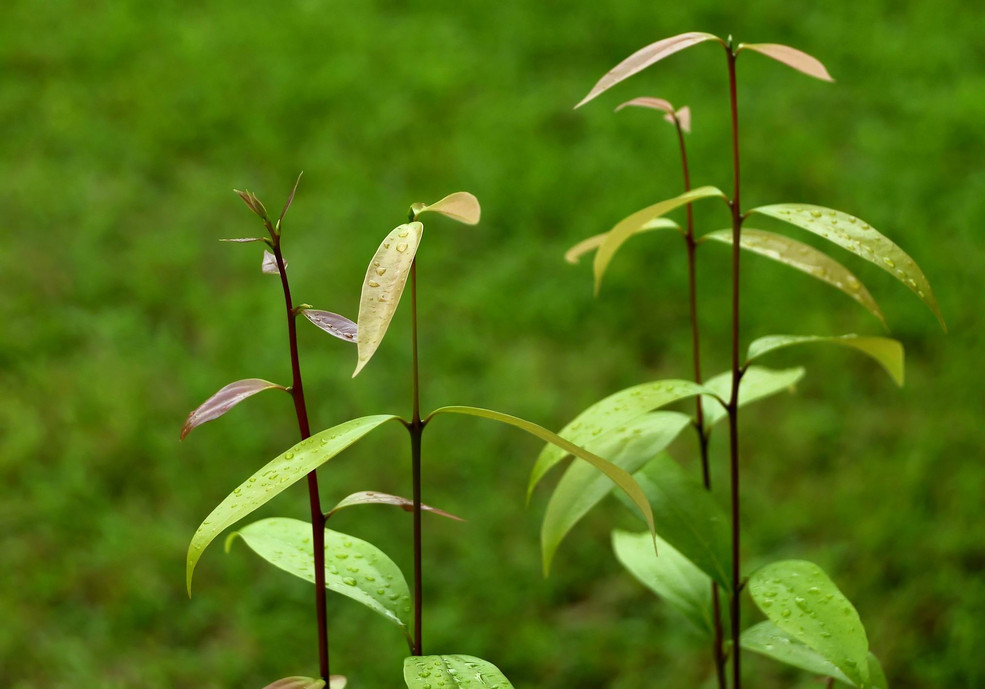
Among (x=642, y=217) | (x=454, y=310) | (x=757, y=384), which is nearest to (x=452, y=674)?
(x=642, y=217)

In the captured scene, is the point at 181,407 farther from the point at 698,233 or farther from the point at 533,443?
the point at 698,233

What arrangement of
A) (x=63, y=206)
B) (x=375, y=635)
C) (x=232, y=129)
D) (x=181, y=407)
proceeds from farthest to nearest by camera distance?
(x=232, y=129) < (x=63, y=206) < (x=181, y=407) < (x=375, y=635)

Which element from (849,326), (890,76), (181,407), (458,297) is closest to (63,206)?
(181,407)

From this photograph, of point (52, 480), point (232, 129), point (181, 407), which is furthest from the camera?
point (232, 129)

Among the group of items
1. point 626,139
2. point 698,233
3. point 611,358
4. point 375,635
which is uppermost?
point 626,139

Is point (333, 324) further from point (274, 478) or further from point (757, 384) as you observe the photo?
point (757, 384)

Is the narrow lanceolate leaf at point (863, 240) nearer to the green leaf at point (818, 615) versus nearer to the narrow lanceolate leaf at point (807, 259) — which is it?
the narrow lanceolate leaf at point (807, 259)

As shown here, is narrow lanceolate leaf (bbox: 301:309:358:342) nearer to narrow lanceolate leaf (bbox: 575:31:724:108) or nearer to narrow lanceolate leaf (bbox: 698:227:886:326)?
Answer: narrow lanceolate leaf (bbox: 575:31:724:108)
